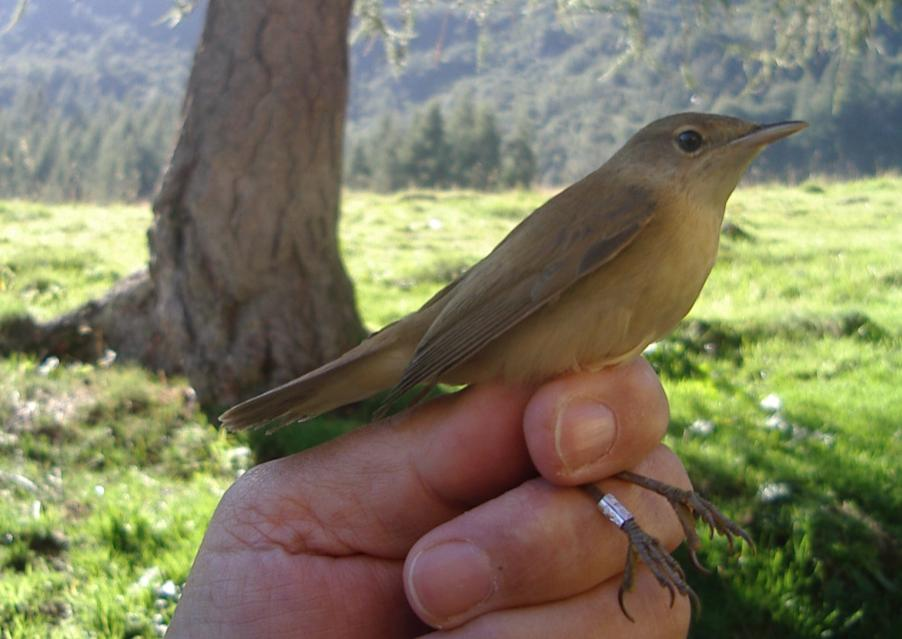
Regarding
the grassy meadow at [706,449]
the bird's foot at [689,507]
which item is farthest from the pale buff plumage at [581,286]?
the grassy meadow at [706,449]

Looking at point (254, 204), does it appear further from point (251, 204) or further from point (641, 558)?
point (641, 558)

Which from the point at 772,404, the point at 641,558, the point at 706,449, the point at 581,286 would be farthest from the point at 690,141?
the point at 772,404

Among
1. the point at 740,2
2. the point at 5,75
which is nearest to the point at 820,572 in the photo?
the point at 740,2

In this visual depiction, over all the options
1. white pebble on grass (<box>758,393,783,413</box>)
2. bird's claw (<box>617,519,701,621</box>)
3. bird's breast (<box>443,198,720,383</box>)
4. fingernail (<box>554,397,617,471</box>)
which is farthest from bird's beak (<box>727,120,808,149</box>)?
white pebble on grass (<box>758,393,783,413</box>)

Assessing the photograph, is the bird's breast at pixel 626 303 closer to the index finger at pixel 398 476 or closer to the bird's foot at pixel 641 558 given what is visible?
the index finger at pixel 398 476

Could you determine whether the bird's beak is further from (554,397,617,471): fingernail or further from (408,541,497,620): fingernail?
(408,541,497,620): fingernail

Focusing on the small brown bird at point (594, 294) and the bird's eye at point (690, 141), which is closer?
the small brown bird at point (594, 294)
